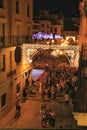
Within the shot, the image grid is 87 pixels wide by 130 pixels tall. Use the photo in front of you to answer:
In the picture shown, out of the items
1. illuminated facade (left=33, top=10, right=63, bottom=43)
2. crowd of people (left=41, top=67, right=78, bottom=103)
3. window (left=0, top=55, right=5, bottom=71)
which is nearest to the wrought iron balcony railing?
window (left=0, top=55, right=5, bottom=71)

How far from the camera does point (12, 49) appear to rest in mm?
29234

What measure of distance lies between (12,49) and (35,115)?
6123 millimetres

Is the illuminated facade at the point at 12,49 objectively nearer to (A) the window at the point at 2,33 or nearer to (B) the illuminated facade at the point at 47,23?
(A) the window at the point at 2,33

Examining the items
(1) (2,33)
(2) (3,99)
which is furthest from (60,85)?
(1) (2,33)

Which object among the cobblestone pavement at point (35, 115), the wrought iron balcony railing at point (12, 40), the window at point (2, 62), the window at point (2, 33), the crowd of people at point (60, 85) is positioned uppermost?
the window at point (2, 33)

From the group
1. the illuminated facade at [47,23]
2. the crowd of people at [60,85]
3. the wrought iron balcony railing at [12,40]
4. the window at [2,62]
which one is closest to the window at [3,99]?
the window at [2,62]

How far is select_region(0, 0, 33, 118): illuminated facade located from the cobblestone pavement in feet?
4.05

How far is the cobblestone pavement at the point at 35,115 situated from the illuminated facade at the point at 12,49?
1235 millimetres

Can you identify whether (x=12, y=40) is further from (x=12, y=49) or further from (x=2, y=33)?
(x=2, y=33)

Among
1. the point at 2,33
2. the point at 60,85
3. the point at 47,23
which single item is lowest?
the point at 60,85

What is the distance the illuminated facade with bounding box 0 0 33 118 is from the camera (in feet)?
89.8

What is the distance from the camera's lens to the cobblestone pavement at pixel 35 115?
2348 centimetres

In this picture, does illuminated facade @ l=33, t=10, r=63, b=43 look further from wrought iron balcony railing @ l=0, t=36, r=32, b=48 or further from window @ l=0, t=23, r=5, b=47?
window @ l=0, t=23, r=5, b=47

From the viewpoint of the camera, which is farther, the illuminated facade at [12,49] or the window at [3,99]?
the illuminated facade at [12,49]
